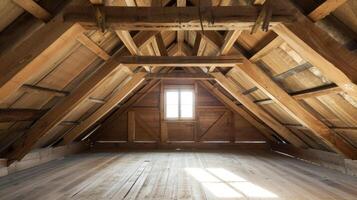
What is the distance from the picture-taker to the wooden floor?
11.1ft

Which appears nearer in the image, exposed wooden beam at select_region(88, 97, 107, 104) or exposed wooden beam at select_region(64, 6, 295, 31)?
exposed wooden beam at select_region(64, 6, 295, 31)

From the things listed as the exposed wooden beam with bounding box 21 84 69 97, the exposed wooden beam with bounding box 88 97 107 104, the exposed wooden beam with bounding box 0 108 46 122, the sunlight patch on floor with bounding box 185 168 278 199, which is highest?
the exposed wooden beam with bounding box 88 97 107 104

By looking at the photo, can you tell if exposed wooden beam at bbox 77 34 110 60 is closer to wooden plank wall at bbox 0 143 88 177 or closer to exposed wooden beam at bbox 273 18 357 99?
exposed wooden beam at bbox 273 18 357 99

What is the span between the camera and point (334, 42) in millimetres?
2625

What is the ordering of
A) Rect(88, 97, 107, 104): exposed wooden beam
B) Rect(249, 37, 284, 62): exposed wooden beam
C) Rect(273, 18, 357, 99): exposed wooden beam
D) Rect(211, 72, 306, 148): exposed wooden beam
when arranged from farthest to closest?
Rect(211, 72, 306, 148): exposed wooden beam
Rect(88, 97, 107, 104): exposed wooden beam
Rect(249, 37, 284, 62): exposed wooden beam
Rect(273, 18, 357, 99): exposed wooden beam

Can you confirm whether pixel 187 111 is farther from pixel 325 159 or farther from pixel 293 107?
pixel 293 107

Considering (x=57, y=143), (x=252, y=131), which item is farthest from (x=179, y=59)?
(x=252, y=131)

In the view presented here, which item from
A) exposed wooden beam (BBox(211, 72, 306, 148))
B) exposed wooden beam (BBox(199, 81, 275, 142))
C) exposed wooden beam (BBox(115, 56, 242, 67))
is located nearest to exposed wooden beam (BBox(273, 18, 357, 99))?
exposed wooden beam (BBox(115, 56, 242, 67))

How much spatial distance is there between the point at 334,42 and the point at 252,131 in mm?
6830

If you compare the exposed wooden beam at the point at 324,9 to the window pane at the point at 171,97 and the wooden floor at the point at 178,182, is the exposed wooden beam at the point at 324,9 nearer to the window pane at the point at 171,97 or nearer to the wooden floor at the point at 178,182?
the wooden floor at the point at 178,182

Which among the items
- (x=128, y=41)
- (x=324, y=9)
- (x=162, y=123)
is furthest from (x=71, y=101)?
(x=162, y=123)

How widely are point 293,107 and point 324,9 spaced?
90.5 inches

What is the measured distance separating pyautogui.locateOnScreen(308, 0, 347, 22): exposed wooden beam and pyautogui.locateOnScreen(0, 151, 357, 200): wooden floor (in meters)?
2.07

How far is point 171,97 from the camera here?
9.40 metres
